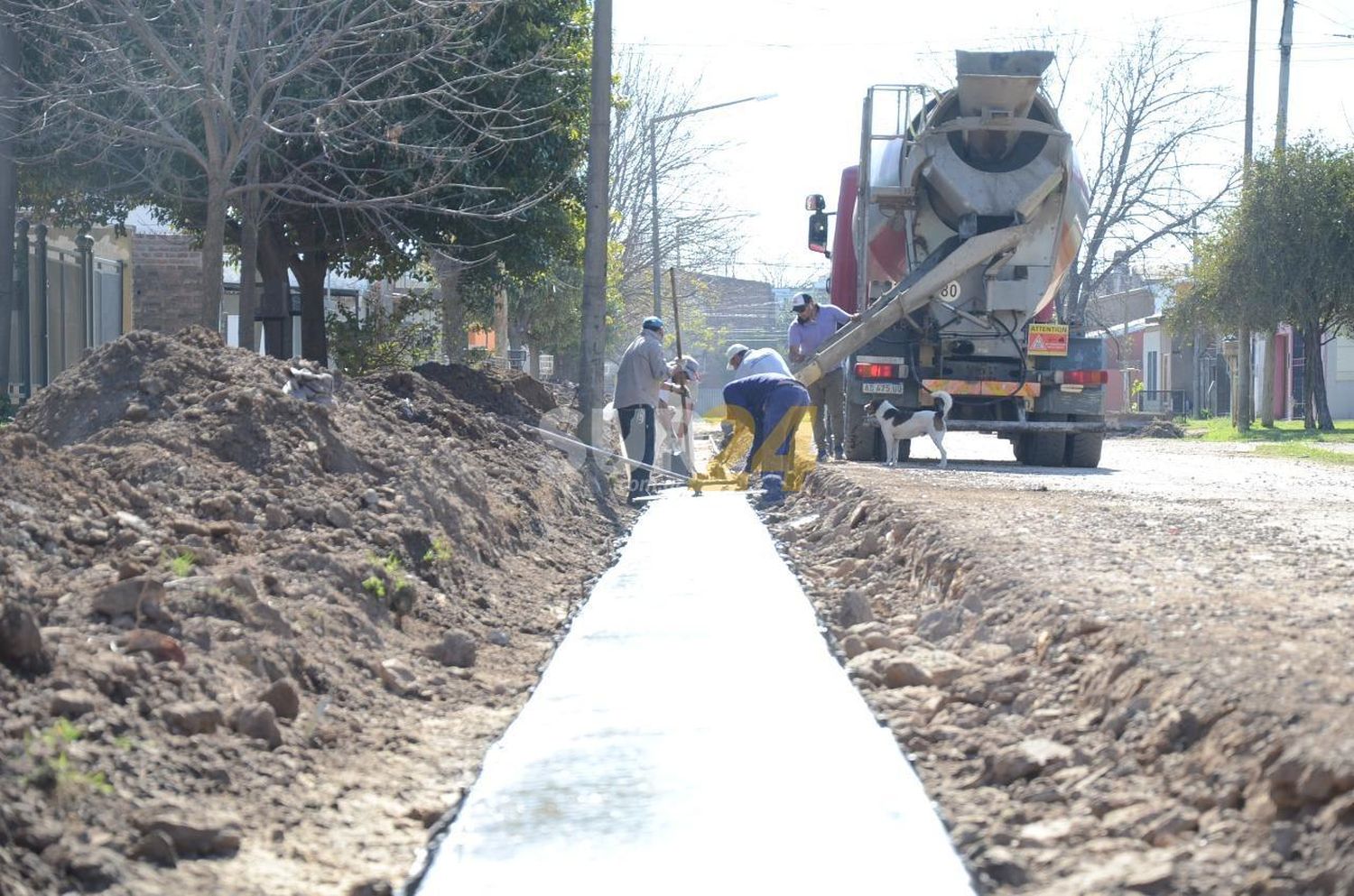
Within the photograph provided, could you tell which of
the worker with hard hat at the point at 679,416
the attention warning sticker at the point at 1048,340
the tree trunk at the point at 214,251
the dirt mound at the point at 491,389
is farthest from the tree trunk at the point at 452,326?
the tree trunk at the point at 214,251

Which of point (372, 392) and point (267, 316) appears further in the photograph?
point (267, 316)

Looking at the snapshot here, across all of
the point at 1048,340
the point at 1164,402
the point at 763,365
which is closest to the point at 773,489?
the point at 763,365

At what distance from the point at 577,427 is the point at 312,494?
377 inches

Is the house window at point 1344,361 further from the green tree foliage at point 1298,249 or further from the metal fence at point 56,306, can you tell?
the metal fence at point 56,306

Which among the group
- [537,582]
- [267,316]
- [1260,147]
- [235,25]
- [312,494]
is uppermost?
[1260,147]

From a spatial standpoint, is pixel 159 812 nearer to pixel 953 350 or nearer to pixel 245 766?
pixel 245 766

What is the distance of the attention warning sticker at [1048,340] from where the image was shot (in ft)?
58.6

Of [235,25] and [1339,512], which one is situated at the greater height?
[235,25]

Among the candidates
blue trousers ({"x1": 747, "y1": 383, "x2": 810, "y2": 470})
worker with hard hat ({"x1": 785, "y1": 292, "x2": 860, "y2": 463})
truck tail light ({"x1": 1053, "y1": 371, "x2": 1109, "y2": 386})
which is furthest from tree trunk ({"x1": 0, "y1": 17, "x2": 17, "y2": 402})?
truck tail light ({"x1": 1053, "y1": 371, "x2": 1109, "y2": 386})

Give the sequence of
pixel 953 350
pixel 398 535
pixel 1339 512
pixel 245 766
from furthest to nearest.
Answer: pixel 953 350
pixel 1339 512
pixel 398 535
pixel 245 766

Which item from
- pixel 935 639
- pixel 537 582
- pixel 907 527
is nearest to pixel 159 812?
pixel 935 639

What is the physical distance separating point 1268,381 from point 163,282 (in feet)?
68.6

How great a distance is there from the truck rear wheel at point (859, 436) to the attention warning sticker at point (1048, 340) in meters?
1.95

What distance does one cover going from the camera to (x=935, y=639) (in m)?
7.87
